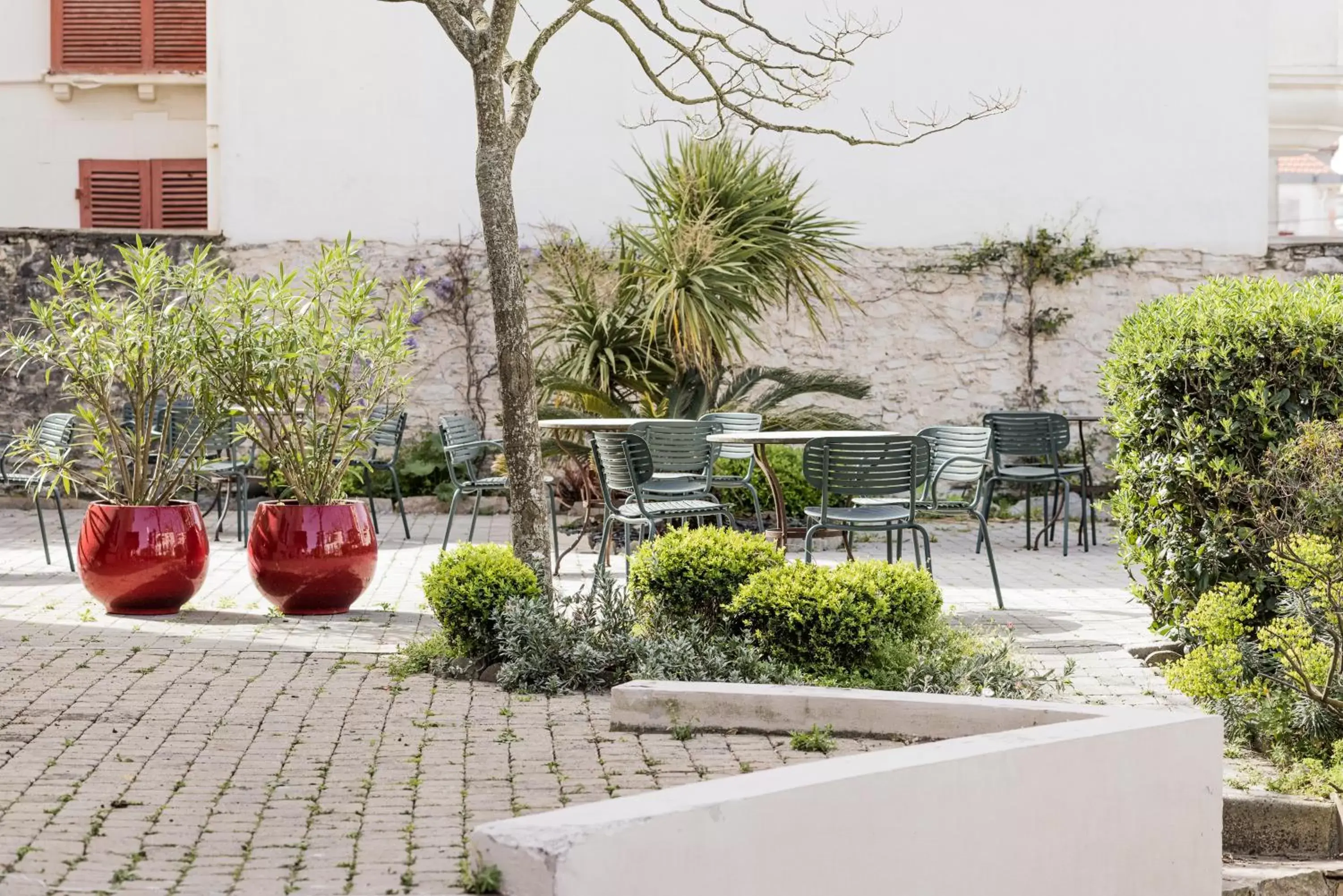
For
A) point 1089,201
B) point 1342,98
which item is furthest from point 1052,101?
point 1342,98

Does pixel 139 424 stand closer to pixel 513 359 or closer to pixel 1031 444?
pixel 513 359

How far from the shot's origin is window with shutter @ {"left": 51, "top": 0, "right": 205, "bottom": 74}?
1500 cm

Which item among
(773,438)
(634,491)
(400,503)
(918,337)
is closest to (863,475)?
(773,438)

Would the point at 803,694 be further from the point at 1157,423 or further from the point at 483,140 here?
the point at 483,140

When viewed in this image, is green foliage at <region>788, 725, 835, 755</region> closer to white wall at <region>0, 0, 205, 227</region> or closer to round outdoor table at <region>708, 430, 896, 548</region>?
round outdoor table at <region>708, 430, 896, 548</region>

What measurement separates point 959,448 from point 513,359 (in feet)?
10.2

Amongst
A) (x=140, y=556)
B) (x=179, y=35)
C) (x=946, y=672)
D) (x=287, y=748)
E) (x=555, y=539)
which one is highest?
(x=179, y=35)

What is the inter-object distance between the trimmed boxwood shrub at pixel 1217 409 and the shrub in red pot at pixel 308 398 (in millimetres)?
3266

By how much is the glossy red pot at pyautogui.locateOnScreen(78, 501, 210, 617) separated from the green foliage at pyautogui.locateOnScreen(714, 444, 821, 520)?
13.4ft

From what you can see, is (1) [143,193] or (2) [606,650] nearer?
(2) [606,650]

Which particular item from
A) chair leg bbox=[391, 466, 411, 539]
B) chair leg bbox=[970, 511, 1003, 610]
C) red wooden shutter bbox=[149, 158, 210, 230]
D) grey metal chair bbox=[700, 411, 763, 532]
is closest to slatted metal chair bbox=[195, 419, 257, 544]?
chair leg bbox=[391, 466, 411, 539]

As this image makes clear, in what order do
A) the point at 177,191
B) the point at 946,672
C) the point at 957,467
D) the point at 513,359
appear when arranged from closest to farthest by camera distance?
the point at 946,672, the point at 513,359, the point at 957,467, the point at 177,191

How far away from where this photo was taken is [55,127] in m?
15.2

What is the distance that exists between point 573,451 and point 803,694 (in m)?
5.72
